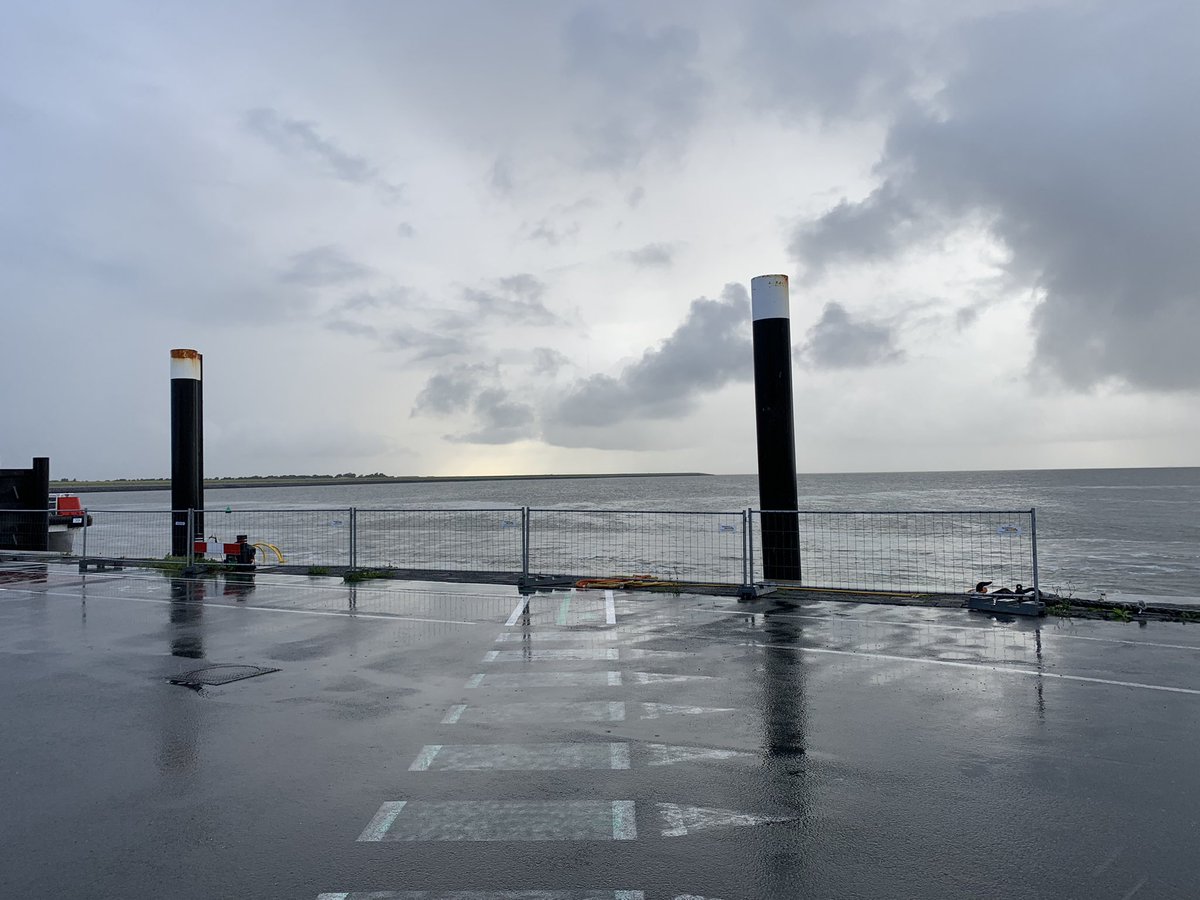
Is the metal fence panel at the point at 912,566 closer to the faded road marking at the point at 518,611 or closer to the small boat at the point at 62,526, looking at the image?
the faded road marking at the point at 518,611

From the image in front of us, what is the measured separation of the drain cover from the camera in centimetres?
782

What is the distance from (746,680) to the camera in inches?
298

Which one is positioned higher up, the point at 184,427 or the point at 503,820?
the point at 184,427

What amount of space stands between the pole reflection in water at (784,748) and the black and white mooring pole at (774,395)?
502 cm

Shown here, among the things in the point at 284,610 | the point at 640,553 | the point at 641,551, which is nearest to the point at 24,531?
the point at 284,610

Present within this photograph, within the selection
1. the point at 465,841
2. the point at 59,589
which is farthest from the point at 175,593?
the point at 465,841

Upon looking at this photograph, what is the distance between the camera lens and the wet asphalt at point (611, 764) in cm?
393

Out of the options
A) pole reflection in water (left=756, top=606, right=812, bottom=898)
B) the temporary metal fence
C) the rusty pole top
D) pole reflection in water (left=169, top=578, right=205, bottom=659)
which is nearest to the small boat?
the temporary metal fence

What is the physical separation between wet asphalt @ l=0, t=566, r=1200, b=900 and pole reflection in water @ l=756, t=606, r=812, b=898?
0.03 metres

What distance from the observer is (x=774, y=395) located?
14680 millimetres

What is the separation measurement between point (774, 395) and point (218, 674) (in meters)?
10.2

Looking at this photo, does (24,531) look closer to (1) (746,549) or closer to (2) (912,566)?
(1) (746,549)

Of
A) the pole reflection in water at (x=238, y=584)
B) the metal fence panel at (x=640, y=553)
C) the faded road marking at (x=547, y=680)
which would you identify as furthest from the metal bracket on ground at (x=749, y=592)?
the pole reflection in water at (x=238, y=584)

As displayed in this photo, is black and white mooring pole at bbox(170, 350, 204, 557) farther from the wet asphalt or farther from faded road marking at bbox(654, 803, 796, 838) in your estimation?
faded road marking at bbox(654, 803, 796, 838)
